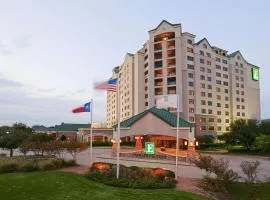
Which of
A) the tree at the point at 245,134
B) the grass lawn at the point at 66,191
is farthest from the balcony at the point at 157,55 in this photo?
the grass lawn at the point at 66,191

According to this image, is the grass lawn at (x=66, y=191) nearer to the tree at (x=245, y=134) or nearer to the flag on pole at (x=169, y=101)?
the flag on pole at (x=169, y=101)

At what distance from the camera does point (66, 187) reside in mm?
20594

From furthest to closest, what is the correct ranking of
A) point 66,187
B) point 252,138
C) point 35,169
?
point 252,138
point 35,169
point 66,187

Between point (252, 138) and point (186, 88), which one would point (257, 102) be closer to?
point (186, 88)

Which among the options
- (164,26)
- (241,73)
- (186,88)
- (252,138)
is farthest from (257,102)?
(252,138)

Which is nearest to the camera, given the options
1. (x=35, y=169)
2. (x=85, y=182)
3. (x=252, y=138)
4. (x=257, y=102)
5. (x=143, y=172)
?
(x=85, y=182)

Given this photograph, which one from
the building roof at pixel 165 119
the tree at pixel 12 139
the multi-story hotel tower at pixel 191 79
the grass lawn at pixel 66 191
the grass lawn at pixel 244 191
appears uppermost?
the multi-story hotel tower at pixel 191 79

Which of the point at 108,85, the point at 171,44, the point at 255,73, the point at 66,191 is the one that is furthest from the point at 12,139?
the point at 255,73

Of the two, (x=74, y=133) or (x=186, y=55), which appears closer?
(x=186, y=55)

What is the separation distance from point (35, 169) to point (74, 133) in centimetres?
9446

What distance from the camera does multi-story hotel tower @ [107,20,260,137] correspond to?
96.9 metres

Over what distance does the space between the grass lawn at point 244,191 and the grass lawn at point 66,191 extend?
4150mm

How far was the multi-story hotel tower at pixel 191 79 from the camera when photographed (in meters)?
96.9

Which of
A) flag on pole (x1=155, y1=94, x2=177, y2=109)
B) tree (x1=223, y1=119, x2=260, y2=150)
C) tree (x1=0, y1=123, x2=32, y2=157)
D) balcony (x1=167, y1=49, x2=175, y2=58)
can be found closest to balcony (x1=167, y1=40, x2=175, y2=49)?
balcony (x1=167, y1=49, x2=175, y2=58)
